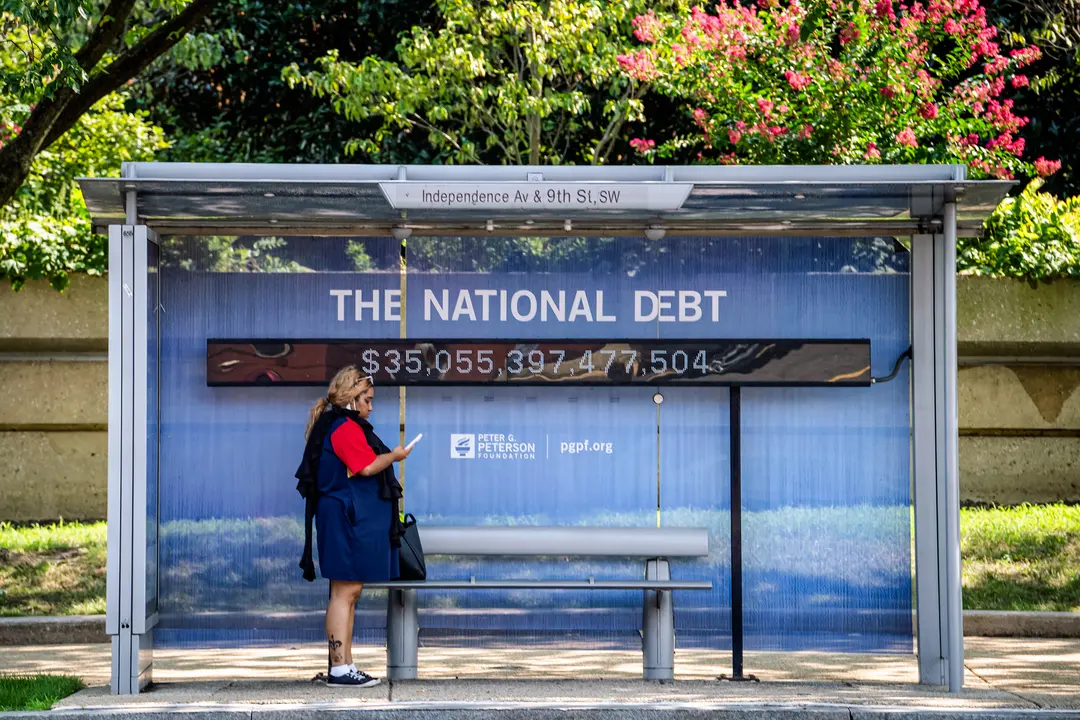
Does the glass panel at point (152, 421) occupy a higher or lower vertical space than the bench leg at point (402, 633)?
higher

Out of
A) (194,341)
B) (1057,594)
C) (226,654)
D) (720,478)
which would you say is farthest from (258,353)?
(1057,594)

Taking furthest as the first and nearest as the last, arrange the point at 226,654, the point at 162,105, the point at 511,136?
the point at 162,105 < the point at 511,136 < the point at 226,654

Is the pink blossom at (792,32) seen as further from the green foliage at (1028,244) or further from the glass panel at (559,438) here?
the glass panel at (559,438)

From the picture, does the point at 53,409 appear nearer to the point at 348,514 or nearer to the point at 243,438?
the point at 243,438

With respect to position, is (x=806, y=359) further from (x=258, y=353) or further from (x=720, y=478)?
(x=258, y=353)

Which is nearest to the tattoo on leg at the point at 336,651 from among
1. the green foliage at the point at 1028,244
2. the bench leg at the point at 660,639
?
the bench leg at the point at 660,639

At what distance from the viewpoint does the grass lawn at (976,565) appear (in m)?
10.4

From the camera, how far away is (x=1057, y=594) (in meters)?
10.4

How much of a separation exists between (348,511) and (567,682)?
154cm

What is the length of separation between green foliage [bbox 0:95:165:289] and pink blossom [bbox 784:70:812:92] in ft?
21.8

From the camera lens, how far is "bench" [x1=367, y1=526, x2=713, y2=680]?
7770 mm

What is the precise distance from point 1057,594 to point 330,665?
18.9ft

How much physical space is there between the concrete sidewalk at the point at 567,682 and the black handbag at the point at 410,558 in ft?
1.96

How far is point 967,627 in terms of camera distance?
9781mm
